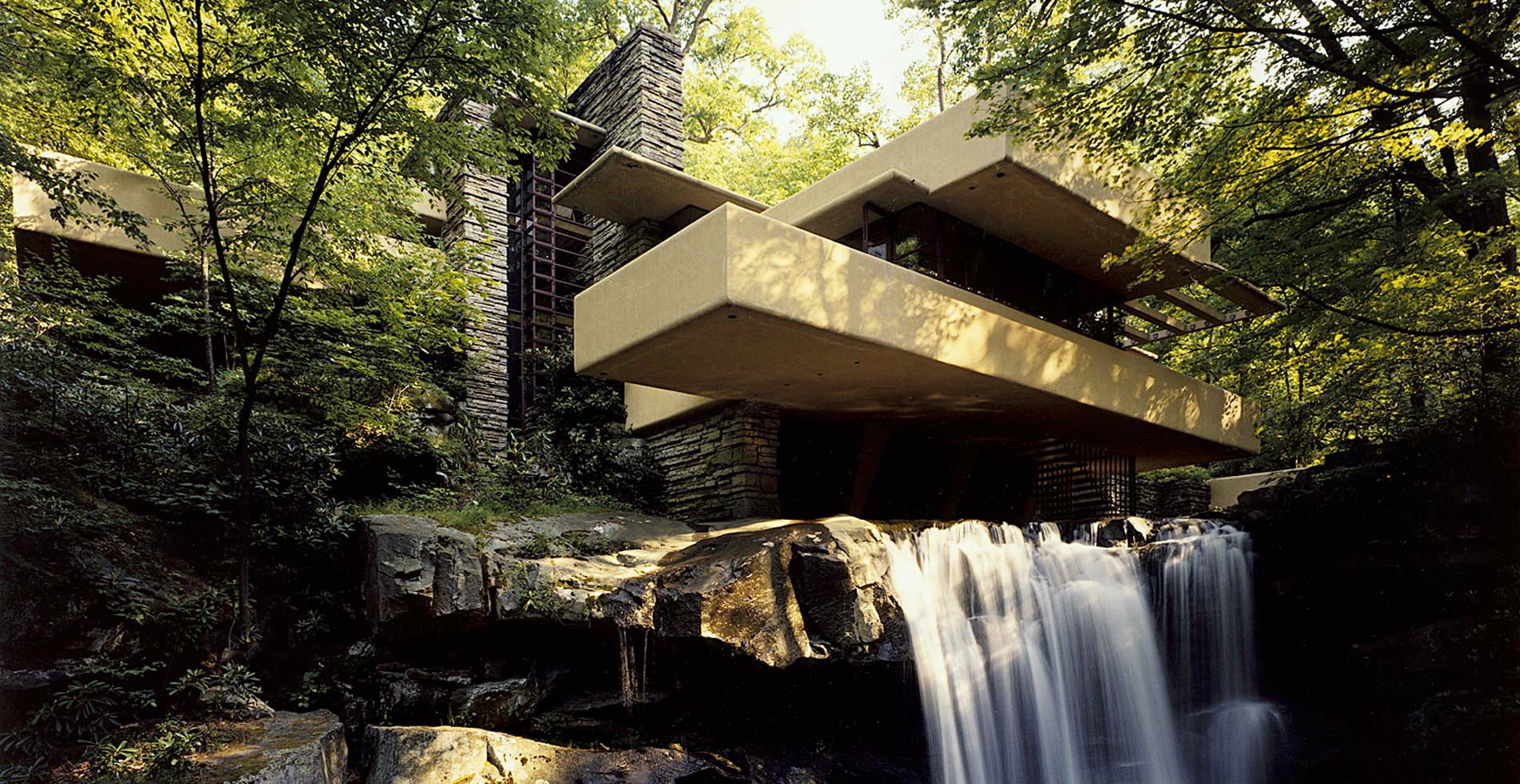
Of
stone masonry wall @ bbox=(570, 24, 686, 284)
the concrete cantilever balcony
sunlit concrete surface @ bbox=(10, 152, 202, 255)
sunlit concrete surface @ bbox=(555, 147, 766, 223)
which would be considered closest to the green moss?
the concrete cantilever balcony

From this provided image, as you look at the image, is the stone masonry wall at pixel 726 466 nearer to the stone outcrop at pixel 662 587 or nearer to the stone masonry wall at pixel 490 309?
the stone outcrop at pixel 662 587

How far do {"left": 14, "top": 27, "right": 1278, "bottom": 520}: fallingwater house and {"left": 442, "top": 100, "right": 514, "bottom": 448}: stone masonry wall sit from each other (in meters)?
0.05

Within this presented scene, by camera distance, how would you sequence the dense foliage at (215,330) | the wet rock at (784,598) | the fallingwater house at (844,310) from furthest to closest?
the fallingwater house at (844,310) < the wet rock at (784,598) < the dense foliage at (215,330)

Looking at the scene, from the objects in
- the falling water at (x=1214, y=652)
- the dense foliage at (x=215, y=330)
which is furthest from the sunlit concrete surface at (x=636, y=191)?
the falling water at (x=1214, y=652)

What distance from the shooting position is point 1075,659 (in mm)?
8336

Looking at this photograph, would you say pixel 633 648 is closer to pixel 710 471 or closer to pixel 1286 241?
pixel 710 471

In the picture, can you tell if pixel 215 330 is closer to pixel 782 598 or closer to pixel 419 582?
pixel 419 582

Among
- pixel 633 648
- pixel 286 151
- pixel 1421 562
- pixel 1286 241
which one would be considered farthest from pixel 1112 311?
pixel 286 151

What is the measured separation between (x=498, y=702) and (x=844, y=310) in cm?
503

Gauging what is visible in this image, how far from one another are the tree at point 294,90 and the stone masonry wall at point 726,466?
471 centimetres

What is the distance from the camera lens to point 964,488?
14.1 meters

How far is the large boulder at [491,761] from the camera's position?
226 inches

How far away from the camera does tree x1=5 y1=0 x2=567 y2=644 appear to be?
5.73 meters

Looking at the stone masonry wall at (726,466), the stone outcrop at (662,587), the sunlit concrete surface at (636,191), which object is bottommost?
the stone outcrop at (662,587)
